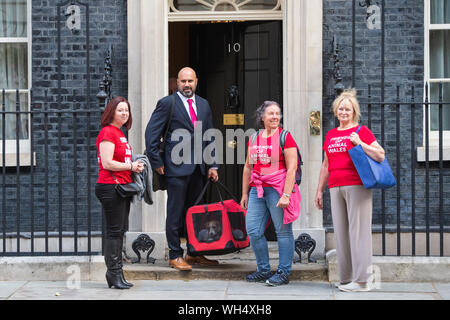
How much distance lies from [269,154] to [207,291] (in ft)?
4.32

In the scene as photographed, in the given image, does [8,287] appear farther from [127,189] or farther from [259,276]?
[259,276]

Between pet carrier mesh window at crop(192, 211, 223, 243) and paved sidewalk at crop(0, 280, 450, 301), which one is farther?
pet carrier mesh window at crop(192, 211, 223, 243)

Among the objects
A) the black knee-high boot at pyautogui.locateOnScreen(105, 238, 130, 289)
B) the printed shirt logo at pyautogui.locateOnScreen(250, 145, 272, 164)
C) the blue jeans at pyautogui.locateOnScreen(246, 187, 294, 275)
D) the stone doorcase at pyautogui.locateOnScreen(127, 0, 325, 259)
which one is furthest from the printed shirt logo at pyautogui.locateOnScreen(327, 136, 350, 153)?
the black knee-high boot at pyautogui.locateOnScreen(105, 238, 130, 289)

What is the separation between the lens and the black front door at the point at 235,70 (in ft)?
28.3

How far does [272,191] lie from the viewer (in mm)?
6762

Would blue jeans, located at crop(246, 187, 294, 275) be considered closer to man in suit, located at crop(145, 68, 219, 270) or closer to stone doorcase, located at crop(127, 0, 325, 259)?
man in suit, located at crop(145, 68, 219, 270)

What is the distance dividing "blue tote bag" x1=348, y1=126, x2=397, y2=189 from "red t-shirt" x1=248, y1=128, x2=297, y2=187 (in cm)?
66

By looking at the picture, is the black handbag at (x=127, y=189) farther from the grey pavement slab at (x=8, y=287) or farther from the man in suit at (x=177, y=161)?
the grey pavement slab at (x=8, y=287)

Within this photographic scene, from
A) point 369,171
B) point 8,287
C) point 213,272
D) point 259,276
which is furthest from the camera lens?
point 213,272

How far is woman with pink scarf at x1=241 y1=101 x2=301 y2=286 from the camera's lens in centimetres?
669

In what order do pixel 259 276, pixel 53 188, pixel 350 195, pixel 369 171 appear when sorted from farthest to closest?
pixel 53 188
pixel 259 276
pixel 350 195
pixel 369 171

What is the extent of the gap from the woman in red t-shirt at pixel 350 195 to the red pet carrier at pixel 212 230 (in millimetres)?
1063

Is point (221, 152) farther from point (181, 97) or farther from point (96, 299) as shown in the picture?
point (96, 299)

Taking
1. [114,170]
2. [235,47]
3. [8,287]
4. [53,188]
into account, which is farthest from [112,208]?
[235,47]
